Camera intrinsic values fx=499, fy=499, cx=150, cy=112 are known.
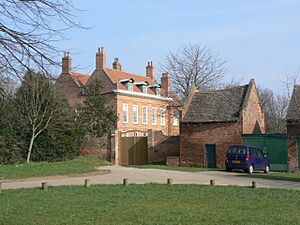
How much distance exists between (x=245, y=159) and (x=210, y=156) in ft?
21.0

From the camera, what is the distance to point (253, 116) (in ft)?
136

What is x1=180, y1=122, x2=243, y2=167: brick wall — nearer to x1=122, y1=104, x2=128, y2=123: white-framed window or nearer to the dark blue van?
the dark blue van

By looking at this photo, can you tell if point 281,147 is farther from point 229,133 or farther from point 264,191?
point 264,191

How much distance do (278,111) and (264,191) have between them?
2363 inches

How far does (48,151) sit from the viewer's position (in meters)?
39.2

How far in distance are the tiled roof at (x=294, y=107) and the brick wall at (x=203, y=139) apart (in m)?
3.95

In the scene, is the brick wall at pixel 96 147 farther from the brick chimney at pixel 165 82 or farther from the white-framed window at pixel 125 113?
the brick chimney at pixel 165 82

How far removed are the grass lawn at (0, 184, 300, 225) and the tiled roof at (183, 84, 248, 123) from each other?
20.2 meters

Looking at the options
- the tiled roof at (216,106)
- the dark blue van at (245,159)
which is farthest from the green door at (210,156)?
the dark blue van at (245,159)

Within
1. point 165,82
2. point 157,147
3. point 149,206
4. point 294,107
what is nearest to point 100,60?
point 165,82

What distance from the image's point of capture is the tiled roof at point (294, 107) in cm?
3656

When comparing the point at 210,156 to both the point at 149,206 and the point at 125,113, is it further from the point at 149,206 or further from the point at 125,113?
the point at 149,206

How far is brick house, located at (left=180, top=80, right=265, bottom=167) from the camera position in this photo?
3888 cm

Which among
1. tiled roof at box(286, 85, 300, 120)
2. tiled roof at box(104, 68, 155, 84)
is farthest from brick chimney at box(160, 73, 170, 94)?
tiled roof at box(286, 85, 300, 120)
